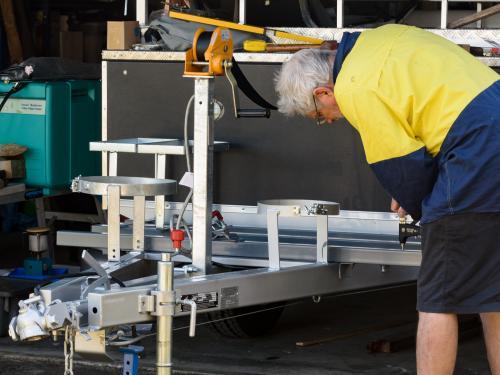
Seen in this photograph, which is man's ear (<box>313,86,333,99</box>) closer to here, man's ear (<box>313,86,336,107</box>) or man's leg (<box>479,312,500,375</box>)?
man's ear (<box>313,86,336,107</box>)

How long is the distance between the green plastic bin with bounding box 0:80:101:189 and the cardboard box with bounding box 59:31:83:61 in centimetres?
167

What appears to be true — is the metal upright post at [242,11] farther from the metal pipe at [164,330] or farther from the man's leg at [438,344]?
the man's leg at [438,344]

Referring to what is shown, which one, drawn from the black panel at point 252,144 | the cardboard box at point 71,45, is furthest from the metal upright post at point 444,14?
the cardboard box at point 71,45

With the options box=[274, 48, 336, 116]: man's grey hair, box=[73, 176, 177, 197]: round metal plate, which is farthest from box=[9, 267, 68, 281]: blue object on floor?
box=[274, 48, 336, 116]: man's grey hair

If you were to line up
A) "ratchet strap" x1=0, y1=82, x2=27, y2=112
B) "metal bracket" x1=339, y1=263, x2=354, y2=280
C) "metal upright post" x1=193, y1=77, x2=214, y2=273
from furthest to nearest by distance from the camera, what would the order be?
"ratchet strap" x1=0, y1=82, x2=27, y2=112 < "metal bracket" x1=339, y1=263, x2=354, y2=280 < "metal upright post" x1=193, y1=77, x2=214, y2=273

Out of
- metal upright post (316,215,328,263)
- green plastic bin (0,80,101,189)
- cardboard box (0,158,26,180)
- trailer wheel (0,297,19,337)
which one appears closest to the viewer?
metal upright post (316,215,328,263)

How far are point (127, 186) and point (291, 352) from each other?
179 cm

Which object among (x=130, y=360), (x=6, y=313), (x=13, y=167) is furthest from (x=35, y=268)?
(x=130, y=360)

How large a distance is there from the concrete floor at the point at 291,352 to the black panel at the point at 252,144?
0.80 metres

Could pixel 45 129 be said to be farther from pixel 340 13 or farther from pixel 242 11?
pixel 340 13

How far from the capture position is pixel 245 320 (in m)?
5.66

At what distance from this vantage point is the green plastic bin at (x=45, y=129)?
7027 mm

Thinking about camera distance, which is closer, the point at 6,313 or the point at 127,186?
the point at 127,186

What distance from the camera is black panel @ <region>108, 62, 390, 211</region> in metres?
5.25
